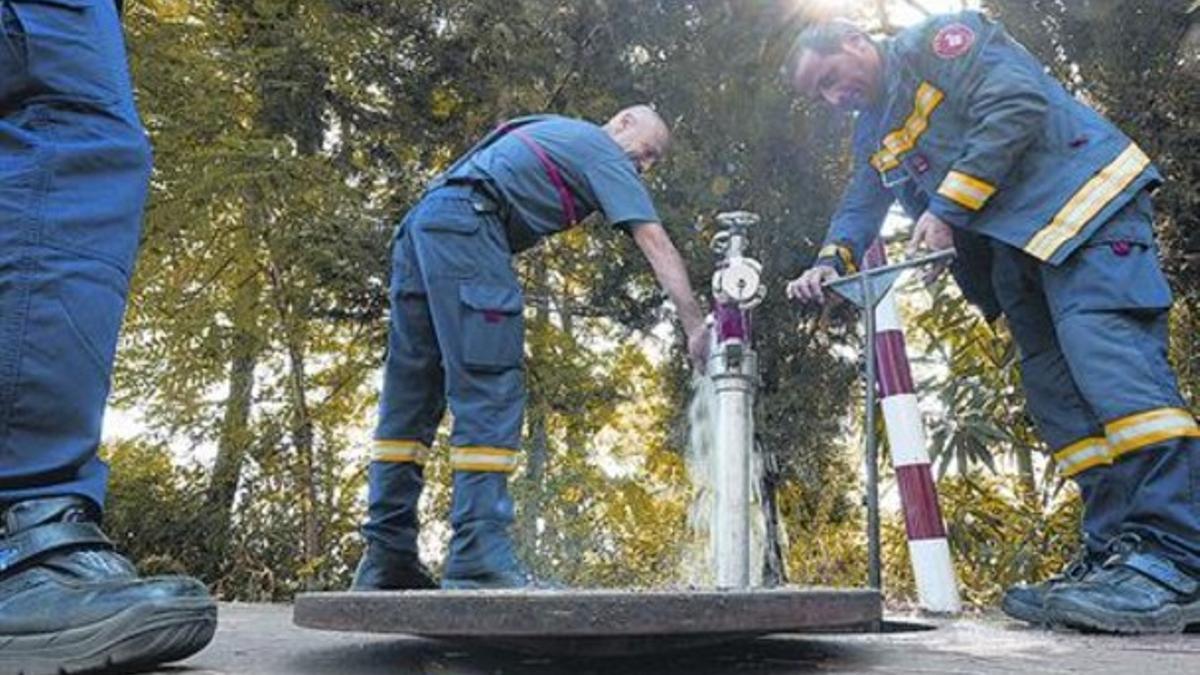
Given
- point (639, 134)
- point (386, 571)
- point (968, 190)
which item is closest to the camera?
point (968, 190)

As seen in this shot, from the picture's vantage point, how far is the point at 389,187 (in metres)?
5.66

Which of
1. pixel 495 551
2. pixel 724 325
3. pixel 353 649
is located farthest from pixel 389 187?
pixel 353 649

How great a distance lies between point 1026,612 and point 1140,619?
33 centimetres

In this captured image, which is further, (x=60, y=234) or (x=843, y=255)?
(x=843, y=255)

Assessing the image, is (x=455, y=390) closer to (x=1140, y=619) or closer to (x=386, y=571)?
(x=386, y=571)

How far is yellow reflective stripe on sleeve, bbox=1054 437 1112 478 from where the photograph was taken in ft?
8.17

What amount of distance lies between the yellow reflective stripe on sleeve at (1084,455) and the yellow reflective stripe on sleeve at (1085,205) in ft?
1.49

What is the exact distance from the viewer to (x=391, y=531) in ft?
9.46

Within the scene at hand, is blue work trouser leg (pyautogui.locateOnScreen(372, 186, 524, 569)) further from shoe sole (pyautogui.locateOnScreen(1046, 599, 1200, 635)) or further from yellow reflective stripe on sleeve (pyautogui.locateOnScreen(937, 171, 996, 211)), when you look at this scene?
shoe sole (pyautogui.locateOnScreen(1046, 599, 1200, 635))

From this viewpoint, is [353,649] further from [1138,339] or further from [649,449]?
[649,449]

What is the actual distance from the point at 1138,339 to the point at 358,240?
3672 millimetres

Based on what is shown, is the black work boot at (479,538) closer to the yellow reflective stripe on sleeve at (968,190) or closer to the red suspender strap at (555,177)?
the red suspender strap at (555,177)

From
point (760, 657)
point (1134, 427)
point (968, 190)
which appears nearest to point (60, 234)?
point (760, 657)

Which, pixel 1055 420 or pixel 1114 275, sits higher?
pixel 1114 275
